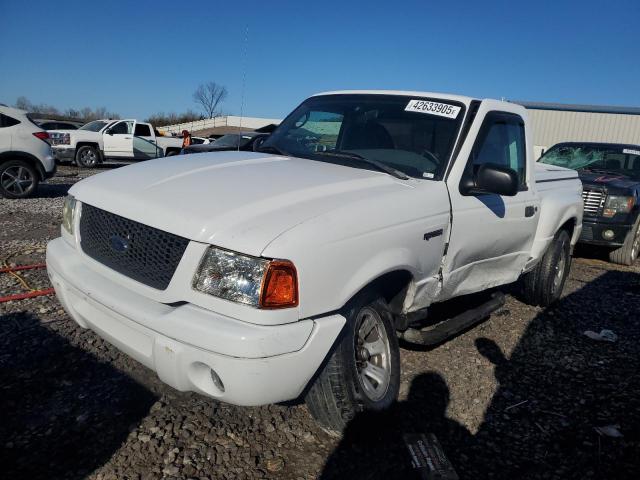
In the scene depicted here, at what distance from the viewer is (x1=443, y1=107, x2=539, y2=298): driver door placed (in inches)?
125

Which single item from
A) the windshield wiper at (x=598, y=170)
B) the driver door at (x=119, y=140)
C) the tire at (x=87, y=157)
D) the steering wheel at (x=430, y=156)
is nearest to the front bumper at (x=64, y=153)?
the tire at (x=87, y=157)

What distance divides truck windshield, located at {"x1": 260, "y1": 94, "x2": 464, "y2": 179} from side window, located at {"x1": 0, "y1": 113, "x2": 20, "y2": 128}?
7245mm

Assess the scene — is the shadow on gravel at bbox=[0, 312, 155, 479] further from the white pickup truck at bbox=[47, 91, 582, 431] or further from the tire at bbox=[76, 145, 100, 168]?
the tire at bbox=[76, 145, 100, 168]

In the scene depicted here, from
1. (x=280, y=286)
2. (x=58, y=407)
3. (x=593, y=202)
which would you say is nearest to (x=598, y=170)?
(x=593, y=202)

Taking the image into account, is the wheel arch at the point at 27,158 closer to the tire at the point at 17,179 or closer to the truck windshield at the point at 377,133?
the tire at the point at 17,179

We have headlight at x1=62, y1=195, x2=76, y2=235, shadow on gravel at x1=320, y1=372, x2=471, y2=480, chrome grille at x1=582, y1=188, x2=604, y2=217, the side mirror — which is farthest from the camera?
chrome grille at x1=582, y1=188, x2=604, y2=217

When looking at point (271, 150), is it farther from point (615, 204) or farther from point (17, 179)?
point (17, 179)

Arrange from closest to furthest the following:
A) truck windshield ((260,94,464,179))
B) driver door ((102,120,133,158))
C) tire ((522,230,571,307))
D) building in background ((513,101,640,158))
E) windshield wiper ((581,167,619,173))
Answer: truck windshield ((260,94,464,179))
tire ((522,230,571,307))
windshield wiper ((581,167,619,173))
driver door ((102,120,133,158))
building in background ((513,101,640,158))

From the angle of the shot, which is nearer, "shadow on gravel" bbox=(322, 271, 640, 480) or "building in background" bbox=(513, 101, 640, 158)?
"shadow on gravel" bbox=(322, 271, 640, 480)

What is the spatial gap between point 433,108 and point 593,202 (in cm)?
462

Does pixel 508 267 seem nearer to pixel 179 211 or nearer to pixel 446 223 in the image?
pixel 446 223

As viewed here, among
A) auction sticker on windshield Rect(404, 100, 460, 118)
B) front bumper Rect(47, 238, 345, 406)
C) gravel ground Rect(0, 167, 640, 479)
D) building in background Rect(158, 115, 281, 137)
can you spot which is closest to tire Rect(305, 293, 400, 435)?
gravel ground Rect(0, 167, 640, 479)

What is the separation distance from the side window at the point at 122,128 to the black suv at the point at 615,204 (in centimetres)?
1587

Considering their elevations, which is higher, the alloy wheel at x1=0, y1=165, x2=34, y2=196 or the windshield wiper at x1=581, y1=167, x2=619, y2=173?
the windshield wiper at x1=581, y1=167, x2=619, y2=173
